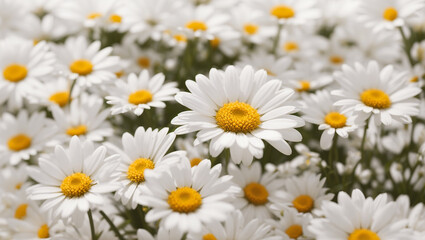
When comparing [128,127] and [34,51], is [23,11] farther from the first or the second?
[128,127]

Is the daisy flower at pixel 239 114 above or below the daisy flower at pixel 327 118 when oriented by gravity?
above

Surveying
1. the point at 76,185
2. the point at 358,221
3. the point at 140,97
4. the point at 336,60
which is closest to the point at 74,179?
the point at 76,185

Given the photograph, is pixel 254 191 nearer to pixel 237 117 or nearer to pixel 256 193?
pixel 256 193

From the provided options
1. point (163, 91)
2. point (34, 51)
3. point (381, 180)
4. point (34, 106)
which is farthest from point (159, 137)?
point (34, 106)

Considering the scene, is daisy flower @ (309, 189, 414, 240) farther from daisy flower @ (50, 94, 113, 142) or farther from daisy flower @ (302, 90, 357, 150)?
daisy flower @ (50, 94, 113, 142)

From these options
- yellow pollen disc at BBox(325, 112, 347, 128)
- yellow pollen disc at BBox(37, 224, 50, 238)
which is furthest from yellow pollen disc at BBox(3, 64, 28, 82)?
yellow pollen disc at BBox(325, 112, 347, 128)

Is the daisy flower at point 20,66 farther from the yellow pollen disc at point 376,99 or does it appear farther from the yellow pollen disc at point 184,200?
the yellow pollen disc at point 376,99

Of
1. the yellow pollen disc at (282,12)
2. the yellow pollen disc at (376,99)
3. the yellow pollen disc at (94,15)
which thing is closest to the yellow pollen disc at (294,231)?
the yellow pollen disc at (376,99)

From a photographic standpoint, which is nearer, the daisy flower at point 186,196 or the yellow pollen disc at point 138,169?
the daisy flower at point 186,196
